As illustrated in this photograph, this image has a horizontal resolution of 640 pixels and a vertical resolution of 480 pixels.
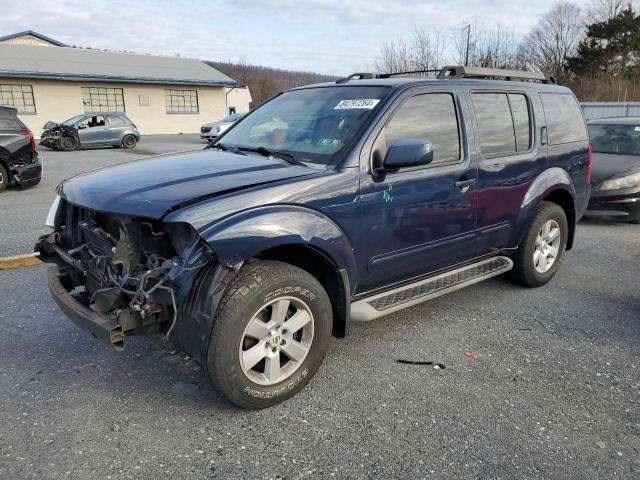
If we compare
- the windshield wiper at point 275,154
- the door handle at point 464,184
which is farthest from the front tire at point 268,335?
the door handle at point 464,184

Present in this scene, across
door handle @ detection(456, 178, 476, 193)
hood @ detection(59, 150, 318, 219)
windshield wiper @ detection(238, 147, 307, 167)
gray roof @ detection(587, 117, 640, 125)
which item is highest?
gray roof @ detection(587, 117, 640, 125)

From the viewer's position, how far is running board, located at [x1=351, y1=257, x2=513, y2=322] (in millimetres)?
3455

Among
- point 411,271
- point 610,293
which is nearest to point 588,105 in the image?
point 610,293

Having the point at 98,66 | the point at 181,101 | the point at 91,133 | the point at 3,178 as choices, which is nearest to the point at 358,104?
the point at 3,178

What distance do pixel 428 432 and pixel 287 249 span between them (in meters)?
1.32

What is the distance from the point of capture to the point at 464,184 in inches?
156

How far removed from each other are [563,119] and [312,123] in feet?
9.14

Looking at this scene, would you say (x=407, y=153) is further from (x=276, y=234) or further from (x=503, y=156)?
(x=503, y=156)

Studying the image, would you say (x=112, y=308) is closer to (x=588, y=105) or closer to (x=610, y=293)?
(x=610, y=293)

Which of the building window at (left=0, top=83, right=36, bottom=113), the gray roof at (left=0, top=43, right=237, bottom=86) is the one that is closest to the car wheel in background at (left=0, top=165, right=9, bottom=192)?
the gray roof at (left=0, top=43, right=237, bottom=86)

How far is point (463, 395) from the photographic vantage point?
3.17 m

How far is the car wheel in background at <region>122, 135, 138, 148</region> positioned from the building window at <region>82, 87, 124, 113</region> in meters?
10.2

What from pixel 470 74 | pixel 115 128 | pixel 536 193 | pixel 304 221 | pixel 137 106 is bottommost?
pixel 536 193

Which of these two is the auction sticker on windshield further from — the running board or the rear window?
the rear window
